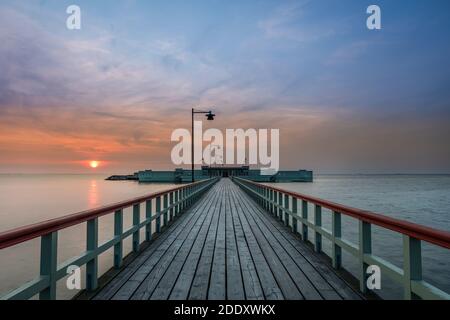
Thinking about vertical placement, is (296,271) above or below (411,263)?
below

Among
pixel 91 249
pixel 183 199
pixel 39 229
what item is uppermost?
pixel 39 229

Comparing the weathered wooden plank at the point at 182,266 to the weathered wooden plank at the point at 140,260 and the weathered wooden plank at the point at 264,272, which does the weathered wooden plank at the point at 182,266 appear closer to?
the weathered wooden plank at the point at 140,260

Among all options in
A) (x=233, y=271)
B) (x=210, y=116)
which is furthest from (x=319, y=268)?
(x=210, y=116)

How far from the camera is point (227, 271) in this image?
14.9ft

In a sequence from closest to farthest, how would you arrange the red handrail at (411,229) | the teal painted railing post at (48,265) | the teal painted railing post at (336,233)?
1. the red handrail at (411,229)
2. the teal painted railing post at (48,265)
3. the teal painted railing post at (336,233)

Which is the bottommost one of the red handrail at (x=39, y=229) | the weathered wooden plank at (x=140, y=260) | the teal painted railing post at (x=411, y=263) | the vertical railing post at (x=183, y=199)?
the weathered wooden plank at (x=140, y=260)

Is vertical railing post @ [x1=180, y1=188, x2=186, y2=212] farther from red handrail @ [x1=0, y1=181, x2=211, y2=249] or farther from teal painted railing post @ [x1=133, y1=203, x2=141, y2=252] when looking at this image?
red handrail @ [x1=0, y1=181, x2=211, y2=249]

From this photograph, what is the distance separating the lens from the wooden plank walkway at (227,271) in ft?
12.0

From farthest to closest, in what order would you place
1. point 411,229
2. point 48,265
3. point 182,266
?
point 182,266 < point 48,265 < point 411,229

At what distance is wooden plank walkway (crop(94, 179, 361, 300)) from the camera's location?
3645 millimetres

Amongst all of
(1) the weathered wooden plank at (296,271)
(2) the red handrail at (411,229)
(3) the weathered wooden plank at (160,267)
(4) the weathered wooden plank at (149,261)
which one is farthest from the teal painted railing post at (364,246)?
(4) the weathered wooden plank at (149,261)

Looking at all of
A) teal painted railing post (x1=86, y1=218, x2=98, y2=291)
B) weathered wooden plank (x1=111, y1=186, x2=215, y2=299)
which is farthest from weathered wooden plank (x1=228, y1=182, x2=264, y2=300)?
teal painted railing post (x1=86, y1=218, x2=98, y2=291)

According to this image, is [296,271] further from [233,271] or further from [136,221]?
[136,221]
